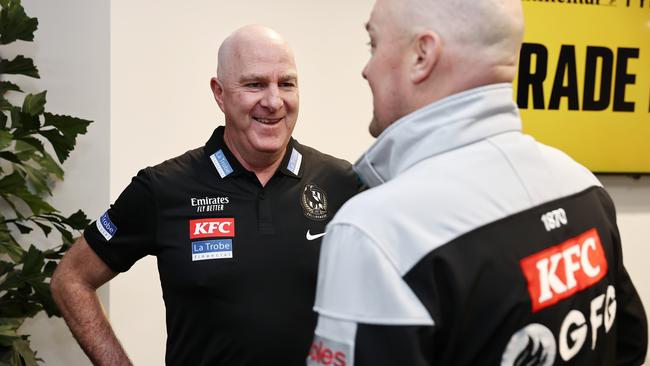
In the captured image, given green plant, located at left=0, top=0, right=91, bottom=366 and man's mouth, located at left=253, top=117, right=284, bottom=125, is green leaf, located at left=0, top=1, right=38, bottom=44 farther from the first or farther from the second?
man's mouth, located at left=253, top=117, right=284, bottom=125

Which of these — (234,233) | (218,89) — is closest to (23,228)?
(218,89)

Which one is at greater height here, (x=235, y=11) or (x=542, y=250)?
(x=235, y=11)

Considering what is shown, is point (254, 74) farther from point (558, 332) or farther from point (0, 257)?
point (0, 257)

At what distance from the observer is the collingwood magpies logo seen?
94 cm

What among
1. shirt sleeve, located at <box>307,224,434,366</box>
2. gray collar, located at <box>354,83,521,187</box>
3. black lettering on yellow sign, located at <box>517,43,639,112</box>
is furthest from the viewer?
black lettering on yellow sign, located at <box>517,43,639,112</box>

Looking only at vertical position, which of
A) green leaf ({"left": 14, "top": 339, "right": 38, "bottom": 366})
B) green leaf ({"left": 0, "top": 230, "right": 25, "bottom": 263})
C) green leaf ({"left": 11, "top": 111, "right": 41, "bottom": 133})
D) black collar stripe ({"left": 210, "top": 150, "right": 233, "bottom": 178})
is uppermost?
green leaf ({"left": 11, "top": 111, "right": 41, "bottom": 133})

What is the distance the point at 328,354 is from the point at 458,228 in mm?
229

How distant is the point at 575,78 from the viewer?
11.1 ft

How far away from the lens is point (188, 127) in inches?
118

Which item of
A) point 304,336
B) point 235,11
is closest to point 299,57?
point 235,11

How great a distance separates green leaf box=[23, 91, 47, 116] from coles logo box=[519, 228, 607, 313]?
2174 millimetres

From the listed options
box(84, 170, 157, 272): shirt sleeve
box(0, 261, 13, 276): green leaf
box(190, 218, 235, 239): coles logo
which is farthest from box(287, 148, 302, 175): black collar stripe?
box(0, 261, 13, 276): green leaf

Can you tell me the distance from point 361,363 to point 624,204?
303cm

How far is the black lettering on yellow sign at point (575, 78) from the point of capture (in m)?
3.34
